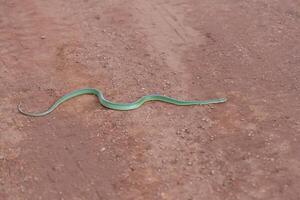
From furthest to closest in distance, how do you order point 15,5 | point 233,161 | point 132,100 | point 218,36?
1. point 15,5
2. point 218,36
3. point 132,100
4. point 233,161

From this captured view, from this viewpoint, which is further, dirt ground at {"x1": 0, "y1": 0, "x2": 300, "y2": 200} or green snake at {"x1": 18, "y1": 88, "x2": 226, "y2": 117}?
→ green snake at {"x1": 18, "y1": 88, "x2": 226, "y2": 117}

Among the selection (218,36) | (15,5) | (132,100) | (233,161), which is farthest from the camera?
(15,5)

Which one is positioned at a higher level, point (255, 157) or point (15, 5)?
point (255, 157)

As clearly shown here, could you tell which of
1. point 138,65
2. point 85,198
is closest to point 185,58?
point 138,65

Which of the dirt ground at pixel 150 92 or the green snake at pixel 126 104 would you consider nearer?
the dirt ground at pixel 150 92

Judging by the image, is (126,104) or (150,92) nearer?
(126,104)

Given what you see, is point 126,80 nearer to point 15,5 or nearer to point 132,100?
point 132,100

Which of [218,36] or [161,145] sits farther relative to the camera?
[218,36]
